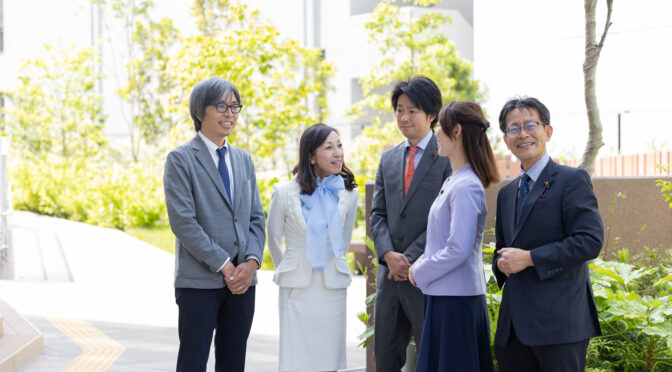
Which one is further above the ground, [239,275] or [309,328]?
[239,275]

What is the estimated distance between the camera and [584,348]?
2943mm

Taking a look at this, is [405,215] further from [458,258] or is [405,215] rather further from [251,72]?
[251,72]

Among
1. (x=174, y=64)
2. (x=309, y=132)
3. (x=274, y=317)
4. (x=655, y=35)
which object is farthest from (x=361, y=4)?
(x=309, y=132)

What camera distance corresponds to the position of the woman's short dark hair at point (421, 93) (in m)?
3.69

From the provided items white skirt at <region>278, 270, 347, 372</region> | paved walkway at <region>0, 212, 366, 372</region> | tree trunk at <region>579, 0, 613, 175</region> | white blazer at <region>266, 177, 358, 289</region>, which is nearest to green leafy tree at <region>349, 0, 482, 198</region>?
paved walkway at <region>0, 212, 366, 372</region>

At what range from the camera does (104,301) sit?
9.27m

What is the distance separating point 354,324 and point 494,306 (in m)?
3.67

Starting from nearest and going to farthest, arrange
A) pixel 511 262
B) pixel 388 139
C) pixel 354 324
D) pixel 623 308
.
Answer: pixel 511 262 → pixel 623 308 → pixel 354 324 → pixel 388 139

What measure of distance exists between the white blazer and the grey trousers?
340 millimetres

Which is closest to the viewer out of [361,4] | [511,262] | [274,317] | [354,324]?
[511,262]

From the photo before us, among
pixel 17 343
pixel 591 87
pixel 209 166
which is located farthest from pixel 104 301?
pixel 591 87

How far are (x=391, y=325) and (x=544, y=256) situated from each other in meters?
1.11

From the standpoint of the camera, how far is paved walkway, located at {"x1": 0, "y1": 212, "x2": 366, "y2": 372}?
6.04 metres

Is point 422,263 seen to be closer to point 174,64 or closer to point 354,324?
point 354,324
